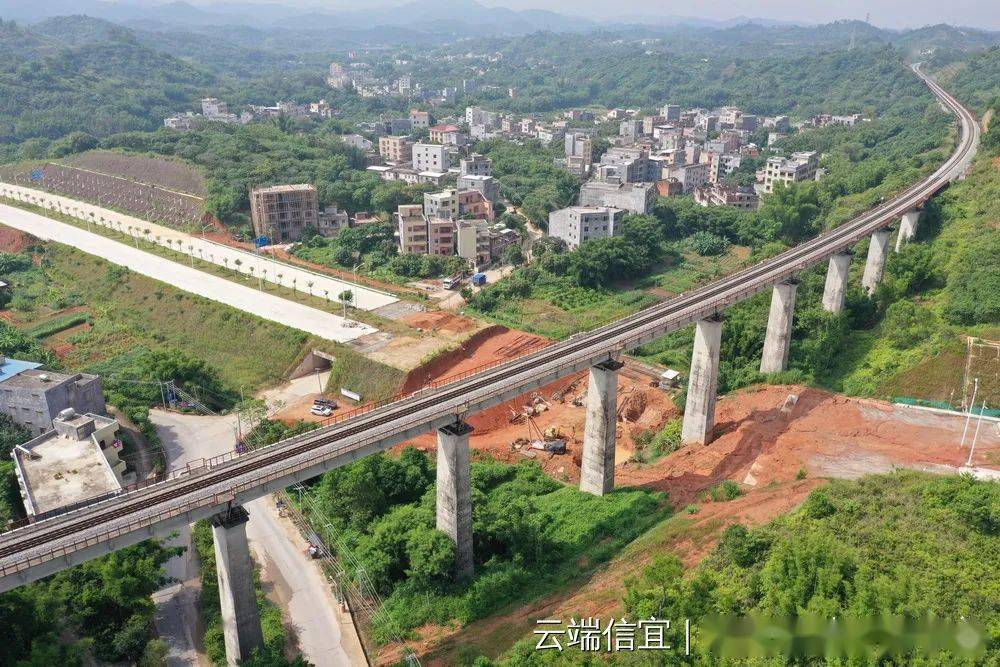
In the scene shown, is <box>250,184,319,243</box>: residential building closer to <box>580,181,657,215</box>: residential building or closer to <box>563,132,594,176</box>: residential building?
<box>580,181,657,215</box>: residential building


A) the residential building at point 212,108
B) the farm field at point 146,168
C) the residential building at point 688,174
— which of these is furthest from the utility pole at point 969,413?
the residential building at point 212,108

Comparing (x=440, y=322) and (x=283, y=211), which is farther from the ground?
(x=283, y=211)

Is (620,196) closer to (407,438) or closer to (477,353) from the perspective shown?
(477,353)

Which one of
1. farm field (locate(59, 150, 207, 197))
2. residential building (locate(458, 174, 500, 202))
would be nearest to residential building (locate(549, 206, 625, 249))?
residential building (locate(458, 174, 500, 202))

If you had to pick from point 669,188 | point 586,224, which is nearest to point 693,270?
point 586,224

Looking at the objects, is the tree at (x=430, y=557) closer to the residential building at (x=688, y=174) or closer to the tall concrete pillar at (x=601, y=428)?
the tall concrete pillar at (x=601, y=428)

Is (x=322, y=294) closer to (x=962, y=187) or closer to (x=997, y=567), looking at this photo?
(x=997, y=567)

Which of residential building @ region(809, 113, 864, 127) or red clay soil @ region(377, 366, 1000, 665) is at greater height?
residential building @ region(809, 113, 864, 127)
